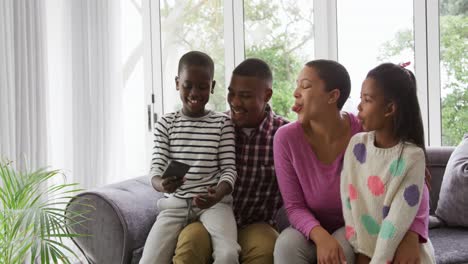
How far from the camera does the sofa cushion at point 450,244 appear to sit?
1.98 m

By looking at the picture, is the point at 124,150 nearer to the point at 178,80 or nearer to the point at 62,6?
the point at 62,6

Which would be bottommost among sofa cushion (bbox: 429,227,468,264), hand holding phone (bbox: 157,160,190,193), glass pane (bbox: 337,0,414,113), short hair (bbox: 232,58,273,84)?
sofa cushion (bbox: 429,227,468,264)

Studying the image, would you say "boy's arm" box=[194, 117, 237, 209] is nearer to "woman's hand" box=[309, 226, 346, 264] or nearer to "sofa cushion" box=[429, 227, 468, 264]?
"woman's hand" box=[309, 226, 346, 264]

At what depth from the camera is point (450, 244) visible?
2.09 metres

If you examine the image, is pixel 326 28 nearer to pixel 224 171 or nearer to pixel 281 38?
→ pixel 281 38

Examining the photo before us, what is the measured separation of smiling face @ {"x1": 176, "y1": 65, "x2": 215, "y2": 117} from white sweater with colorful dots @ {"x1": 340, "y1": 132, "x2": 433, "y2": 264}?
0.58 meters

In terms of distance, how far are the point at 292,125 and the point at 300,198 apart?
0.26 m

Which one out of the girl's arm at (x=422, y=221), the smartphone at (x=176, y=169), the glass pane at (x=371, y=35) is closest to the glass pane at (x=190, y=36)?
the glass pane at (x=371, y=35)

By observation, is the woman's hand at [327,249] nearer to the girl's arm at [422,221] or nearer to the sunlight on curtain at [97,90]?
the girl's arm at [422,221]

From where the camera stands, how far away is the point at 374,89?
1770mm

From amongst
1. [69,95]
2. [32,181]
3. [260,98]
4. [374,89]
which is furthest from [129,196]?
[69,95]

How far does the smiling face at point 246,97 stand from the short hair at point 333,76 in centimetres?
23

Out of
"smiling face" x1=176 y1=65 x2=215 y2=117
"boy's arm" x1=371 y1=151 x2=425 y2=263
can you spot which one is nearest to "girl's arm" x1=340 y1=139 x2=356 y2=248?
"boy's arm" x1=371 y1=151 x2=425 y2=263

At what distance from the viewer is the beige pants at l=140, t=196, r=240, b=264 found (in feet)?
6.23
